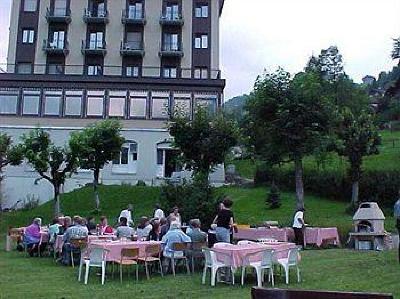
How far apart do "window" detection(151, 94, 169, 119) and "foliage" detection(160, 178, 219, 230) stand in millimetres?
18952

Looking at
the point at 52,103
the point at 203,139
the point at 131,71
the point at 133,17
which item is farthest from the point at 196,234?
the point at 133,17

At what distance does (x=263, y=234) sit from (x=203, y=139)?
10404 millimetres

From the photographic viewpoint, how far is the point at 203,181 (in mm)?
22406

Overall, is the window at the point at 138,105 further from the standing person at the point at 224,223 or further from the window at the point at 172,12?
the standing person at the point at 224,223

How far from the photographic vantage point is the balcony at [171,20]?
47.6 meters

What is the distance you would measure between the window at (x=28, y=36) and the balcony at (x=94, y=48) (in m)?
4.38

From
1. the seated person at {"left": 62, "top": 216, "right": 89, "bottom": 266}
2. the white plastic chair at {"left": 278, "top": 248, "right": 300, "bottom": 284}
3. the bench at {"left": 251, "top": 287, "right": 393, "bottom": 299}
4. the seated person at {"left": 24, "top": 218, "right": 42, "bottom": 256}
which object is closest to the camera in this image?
the bench at {"left": 251, "top": 287, "right": 393, "bottom": 299}

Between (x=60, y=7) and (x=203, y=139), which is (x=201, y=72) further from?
(x=203, y=139)

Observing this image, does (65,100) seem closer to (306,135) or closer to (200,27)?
(200,27)

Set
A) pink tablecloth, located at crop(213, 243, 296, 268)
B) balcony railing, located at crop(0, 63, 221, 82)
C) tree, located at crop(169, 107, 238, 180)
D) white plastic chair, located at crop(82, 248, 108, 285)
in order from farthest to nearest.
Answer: balcony railing, located at crop(0, 63, 221, 82), tree, located at crop(169, 107, 238, 180), white plastic chair, located at crop(82, 248, 108, 285), pink tablecloth, located at crop(213, 243, 296, 268)

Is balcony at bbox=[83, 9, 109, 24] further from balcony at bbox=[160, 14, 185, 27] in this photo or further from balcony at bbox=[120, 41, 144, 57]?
balcony at bbox=[160, 14, 185, 27]

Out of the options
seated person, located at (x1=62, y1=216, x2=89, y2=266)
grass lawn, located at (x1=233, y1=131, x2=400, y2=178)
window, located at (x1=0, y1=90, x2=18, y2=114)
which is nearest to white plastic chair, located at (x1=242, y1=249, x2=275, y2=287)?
seated person, located at (x1=62, y1=216, x2=89, y2=266)

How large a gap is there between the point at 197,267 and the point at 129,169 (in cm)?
2777

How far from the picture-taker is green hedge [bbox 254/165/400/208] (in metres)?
32.3
